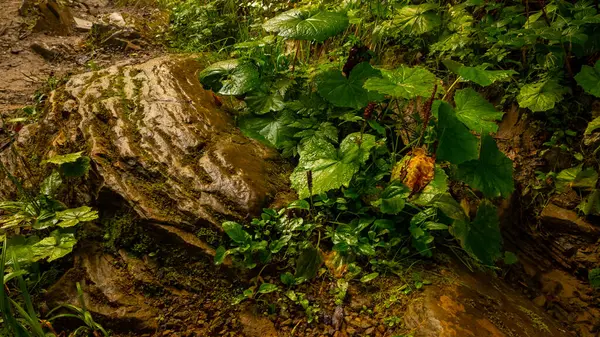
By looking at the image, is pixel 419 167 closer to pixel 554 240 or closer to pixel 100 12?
pixel 554 240

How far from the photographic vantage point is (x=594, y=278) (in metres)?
2.25

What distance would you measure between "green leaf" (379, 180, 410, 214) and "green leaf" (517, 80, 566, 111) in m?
1.27

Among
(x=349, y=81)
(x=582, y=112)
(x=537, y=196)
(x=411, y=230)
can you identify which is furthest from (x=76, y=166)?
Answer: (x=582, y=112)

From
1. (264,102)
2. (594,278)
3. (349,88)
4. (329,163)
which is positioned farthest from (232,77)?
(594,278)

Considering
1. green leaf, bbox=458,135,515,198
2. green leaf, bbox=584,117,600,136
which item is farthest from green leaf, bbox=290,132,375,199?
green leaf, bbox=584,117,600,136

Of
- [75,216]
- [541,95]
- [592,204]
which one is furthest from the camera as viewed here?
[541,95]

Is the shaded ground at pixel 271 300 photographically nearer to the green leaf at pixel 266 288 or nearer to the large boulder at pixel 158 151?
the green leaf at pixel 266 288

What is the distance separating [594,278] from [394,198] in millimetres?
1578

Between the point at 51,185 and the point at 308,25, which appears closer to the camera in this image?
the point at 51,185

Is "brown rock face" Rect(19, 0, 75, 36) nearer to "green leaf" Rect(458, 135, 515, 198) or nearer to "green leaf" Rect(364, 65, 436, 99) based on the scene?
"green leaf" Rect(364, 65, 436, 99)

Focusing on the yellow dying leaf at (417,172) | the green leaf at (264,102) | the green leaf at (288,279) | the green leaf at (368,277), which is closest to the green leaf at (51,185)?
the green leaf at (264,102)

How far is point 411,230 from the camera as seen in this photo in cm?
184

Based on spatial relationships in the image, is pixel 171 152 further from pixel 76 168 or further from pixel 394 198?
pixel 394 198

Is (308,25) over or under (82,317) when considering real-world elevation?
over
